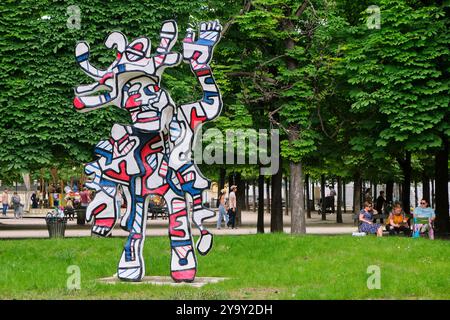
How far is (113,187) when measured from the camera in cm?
1576

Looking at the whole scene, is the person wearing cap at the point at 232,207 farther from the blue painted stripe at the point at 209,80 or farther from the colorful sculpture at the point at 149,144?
the blue painted stripe at the point at 209,80

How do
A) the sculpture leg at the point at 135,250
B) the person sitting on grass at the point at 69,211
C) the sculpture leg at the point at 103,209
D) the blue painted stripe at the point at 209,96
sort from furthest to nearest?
1. the person sitting on grass at the point at 69,211
2. the sculpture leg at the point at 103,209
3. the blue painted stripe at the point at 209,96
4. the sculpture leg at the point at 135,250

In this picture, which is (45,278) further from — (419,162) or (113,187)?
(419,162)

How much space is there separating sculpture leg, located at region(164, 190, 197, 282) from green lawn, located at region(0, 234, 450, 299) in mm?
786

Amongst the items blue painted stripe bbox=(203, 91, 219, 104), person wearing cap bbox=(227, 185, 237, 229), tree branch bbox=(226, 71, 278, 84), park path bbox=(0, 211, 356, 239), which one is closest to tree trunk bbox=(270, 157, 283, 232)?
park path bbox=(0, 211, 356, 239)

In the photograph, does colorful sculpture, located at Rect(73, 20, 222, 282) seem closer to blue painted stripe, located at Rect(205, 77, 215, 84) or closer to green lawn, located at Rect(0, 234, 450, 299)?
blue painted stripe, located at Rect(205, 77, 215, 84)

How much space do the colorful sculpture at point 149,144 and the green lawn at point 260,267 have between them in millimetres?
A: 1200

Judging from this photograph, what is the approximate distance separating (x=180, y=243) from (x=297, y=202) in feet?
35.0

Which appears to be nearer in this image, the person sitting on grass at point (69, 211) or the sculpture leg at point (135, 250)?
the sculpture leg at point (135, 250)

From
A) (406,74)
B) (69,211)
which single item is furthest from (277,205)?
(69,211)

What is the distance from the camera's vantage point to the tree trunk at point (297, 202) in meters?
25.4

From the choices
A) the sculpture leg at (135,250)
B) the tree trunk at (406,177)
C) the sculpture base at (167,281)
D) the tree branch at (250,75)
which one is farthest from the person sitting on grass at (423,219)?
the sculpture leg at (135,250)

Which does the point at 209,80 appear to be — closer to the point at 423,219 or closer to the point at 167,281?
the point at 167,281
